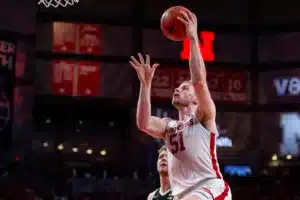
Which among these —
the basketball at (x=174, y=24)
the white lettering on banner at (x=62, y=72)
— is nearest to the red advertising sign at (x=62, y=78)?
the white lettering on banner at (x=62, y=72)

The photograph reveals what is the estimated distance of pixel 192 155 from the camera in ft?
19.7

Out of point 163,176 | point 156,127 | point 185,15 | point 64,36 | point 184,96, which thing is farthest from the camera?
point 64,36

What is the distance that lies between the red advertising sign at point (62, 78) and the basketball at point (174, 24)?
13080 mm

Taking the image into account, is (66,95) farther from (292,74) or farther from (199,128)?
(199,128)

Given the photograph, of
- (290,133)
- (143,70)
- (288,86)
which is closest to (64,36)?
(288,86)

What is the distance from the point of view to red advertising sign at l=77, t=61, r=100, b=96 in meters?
19.4

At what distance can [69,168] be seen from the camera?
64.8ft

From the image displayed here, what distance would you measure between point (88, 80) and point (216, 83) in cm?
418

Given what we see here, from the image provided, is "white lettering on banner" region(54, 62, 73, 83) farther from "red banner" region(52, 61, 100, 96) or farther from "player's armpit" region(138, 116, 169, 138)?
"player's armpit" region(138, 116, 169, 138)

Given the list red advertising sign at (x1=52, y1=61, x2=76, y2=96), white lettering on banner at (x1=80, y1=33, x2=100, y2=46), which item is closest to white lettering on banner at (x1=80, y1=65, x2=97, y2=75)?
red advertising sign at (x1=52, y1=61, x2=76, y2=96)

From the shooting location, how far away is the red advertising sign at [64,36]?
19.5 metres

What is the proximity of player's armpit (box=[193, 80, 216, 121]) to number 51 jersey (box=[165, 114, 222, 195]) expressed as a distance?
10 cm

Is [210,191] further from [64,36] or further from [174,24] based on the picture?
[64,36]

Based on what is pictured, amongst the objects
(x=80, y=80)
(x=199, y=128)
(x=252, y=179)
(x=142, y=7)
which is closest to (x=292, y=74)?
(x=252, y=179)
